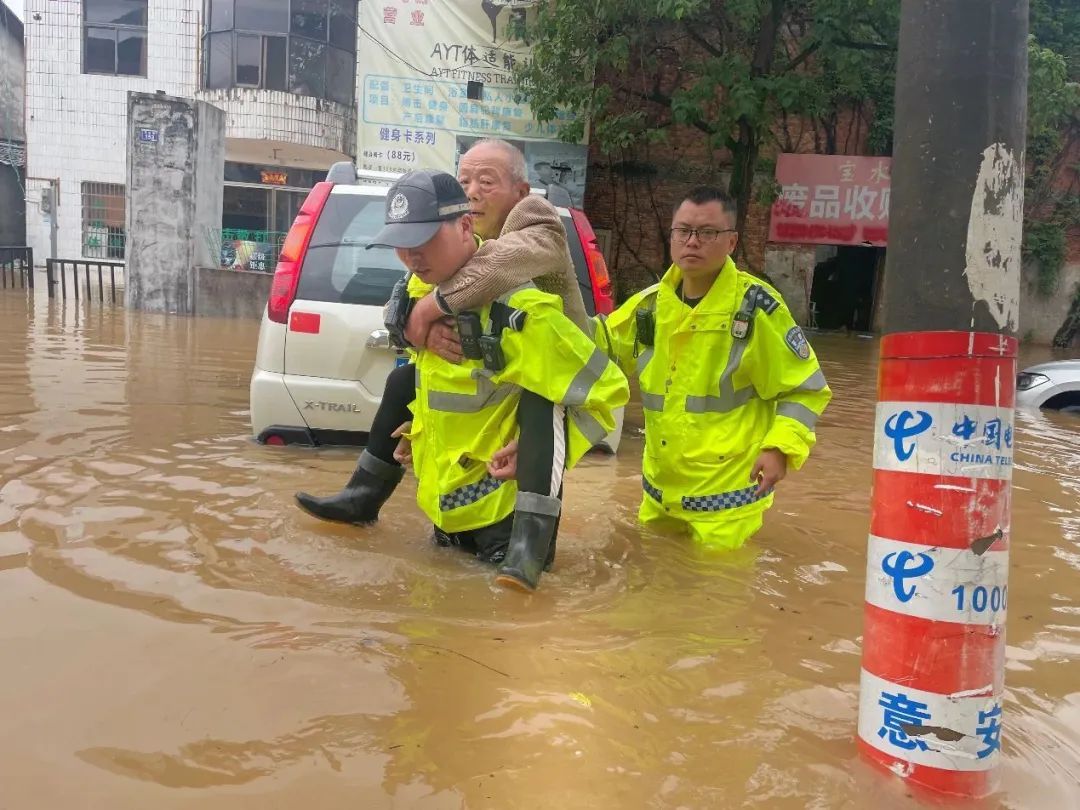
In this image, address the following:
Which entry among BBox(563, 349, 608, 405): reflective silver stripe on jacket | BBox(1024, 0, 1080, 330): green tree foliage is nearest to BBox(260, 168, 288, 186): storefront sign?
BBox(1024, 0, 1080, 330): green tree foliage

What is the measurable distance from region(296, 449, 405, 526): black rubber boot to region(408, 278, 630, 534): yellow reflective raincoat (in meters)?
0.22

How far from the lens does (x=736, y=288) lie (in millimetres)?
3559

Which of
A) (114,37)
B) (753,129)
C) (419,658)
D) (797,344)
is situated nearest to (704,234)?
(797,344)

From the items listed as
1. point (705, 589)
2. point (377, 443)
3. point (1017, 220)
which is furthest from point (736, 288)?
point (1017, 220)

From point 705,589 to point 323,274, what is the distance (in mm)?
2580

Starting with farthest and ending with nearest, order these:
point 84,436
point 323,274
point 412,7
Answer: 1. point 412,7
2. point 84,436
3. point 323,274

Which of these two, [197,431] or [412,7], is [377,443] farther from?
[412,7]

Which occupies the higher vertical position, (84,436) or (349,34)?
(349,34)

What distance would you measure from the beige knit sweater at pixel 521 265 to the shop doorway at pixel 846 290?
56.6 feet

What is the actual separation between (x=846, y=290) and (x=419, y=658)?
1919 centimetres

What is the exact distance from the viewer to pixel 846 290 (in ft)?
65.3

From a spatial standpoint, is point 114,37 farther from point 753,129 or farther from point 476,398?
point 476,398

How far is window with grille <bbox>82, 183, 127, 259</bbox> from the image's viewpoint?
21.1 metres

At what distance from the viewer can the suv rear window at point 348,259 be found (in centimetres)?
457
